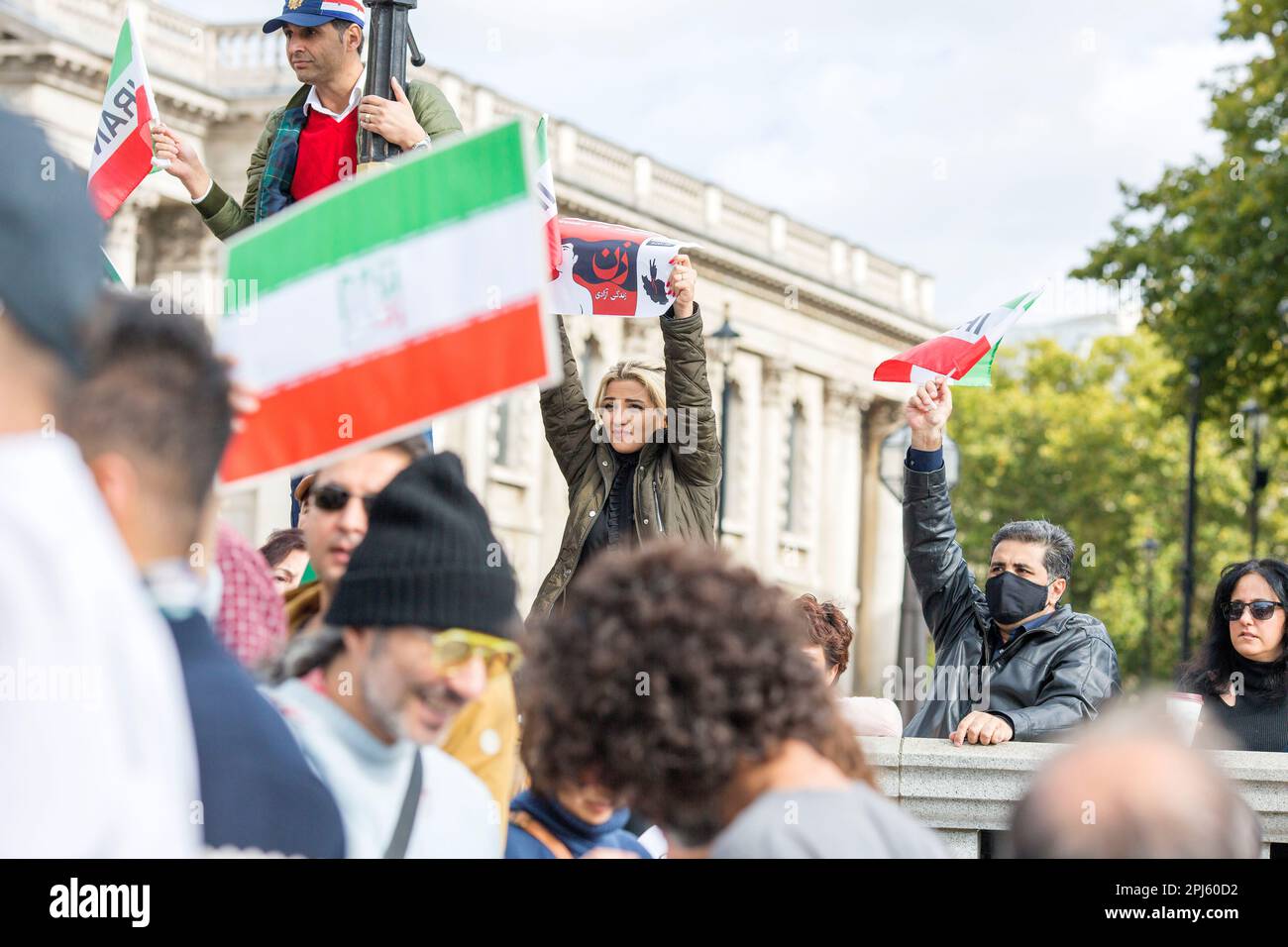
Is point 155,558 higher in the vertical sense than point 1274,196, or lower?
lower

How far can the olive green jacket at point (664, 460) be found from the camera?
591 cm

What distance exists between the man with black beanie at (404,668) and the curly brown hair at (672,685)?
243 millimetres

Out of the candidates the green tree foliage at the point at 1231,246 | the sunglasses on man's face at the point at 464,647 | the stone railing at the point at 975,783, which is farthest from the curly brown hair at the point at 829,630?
the green tree foliage at the point at 1231,246

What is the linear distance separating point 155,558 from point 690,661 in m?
0.70

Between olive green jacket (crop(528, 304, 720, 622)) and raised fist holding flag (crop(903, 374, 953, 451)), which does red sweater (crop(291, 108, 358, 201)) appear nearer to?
olive green jacket (crop(528, 304, 720, 622))

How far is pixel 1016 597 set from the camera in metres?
6.26

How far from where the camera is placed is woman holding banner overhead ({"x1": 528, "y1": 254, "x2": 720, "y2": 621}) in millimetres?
5902

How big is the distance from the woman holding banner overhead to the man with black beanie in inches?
113

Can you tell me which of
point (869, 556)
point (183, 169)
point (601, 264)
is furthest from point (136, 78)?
point (869, 556)

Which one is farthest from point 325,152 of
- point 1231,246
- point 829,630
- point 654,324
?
point 654,324

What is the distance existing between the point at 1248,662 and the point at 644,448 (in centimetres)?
202

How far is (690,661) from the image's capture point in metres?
2.59
